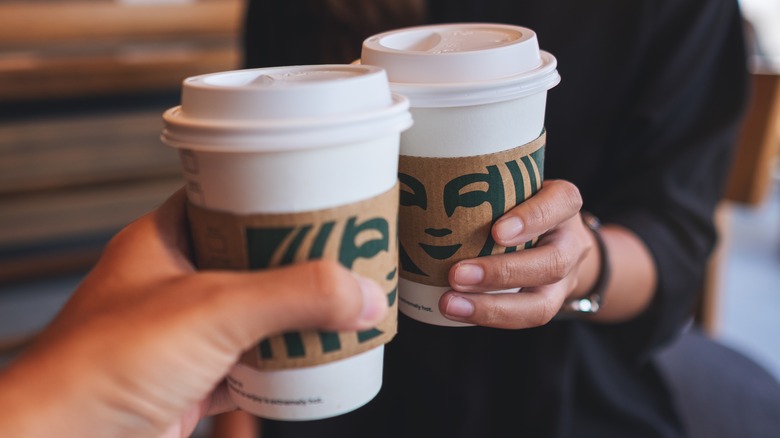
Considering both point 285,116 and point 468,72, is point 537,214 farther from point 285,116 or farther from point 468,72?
point 285,116

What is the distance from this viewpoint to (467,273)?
608 millimetres

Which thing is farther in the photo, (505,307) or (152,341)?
(505,307)

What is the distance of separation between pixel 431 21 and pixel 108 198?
2.13m

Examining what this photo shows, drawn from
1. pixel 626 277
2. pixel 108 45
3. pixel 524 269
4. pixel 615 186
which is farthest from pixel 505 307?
pixel 108 45

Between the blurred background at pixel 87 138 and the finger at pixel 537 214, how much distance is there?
6.87ft

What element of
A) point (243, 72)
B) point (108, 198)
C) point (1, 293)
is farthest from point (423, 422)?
point (1, 293)

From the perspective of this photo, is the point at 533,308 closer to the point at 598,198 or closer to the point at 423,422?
the point at 423,422

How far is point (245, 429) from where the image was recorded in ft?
3.42

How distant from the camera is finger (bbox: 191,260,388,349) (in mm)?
446

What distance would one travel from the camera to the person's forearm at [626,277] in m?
1.00

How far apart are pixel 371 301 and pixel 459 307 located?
147 mm

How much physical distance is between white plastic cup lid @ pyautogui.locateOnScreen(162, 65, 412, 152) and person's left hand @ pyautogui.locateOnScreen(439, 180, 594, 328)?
166mm

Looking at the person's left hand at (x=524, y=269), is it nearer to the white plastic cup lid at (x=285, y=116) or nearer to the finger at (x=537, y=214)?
the finger at (x=537, y=214)

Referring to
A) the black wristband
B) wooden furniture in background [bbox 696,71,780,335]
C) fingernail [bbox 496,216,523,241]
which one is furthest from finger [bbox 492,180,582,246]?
wooden furniture in background [bbox 696,71,780,335]
